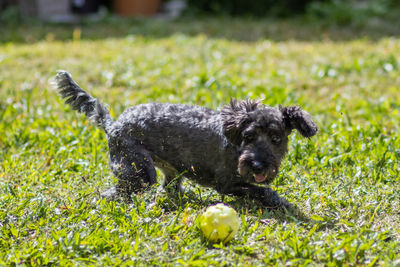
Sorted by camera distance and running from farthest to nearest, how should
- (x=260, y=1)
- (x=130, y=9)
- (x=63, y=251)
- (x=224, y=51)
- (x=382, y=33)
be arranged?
(x=130, y=9) < (x=260, y=1) < (x=382, y=33) < (x=224, y=51) < (x=63, y=251)

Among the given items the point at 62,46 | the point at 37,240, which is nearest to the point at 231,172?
the point at 37,240

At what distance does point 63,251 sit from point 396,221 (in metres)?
2.53

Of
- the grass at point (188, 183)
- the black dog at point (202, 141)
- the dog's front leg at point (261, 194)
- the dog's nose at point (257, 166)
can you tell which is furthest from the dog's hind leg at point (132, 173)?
the dog's nose at point (257, 166)

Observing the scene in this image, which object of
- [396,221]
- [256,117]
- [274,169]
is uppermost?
[256,117]

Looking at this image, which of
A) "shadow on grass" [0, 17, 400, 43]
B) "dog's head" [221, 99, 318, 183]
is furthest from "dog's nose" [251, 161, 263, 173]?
"shadow on grass" [0, 17, 400, 43]

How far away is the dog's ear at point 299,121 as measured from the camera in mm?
3746

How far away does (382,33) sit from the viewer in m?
10.3

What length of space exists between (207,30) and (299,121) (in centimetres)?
779

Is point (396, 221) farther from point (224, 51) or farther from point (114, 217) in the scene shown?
point (224, 51)

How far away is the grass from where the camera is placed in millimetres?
3162

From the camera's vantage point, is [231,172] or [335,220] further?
[231,172]

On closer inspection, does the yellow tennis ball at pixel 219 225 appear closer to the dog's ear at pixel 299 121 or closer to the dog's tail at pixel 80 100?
the dog's ear at pixel 299 121

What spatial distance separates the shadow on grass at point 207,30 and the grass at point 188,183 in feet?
0.56

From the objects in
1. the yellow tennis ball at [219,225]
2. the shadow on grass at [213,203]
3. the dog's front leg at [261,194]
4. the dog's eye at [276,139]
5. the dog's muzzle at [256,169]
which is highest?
the dog's eye at [276,139]
